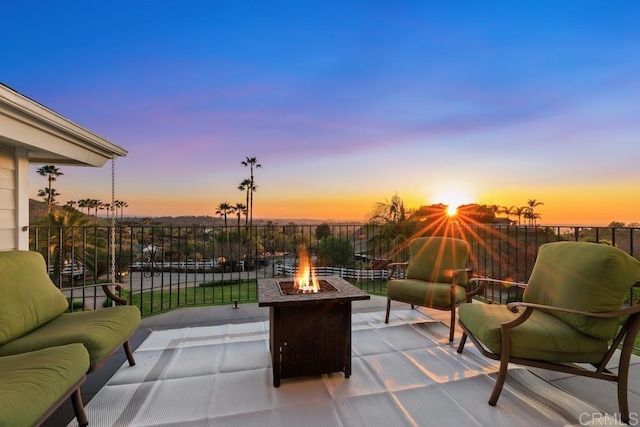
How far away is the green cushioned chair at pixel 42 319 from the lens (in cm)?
170

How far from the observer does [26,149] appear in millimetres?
3037

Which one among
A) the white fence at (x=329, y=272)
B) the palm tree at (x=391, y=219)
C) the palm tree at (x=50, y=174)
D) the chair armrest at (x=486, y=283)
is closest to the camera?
the chair armrest at (x=486, y=283)

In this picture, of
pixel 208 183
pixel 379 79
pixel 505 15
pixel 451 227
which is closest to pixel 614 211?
pixel 451 227

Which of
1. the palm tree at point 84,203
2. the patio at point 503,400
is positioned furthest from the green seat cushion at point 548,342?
the palm tree at point 84,203

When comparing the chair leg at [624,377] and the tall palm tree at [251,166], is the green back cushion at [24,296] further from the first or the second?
the tall palm tree at [251,166]

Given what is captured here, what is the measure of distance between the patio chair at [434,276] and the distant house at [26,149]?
3454 mm

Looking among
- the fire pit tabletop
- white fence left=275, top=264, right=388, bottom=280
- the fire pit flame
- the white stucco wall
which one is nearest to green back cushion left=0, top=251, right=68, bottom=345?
the white stucco wall

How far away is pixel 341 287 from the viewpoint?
7.82 feet

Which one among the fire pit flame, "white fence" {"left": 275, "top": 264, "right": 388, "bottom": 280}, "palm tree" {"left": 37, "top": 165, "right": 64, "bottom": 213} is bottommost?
"white fence" {"left": 275, "top": 264, "right": 388, "bottom": 280}

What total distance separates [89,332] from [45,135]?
1.96 metres

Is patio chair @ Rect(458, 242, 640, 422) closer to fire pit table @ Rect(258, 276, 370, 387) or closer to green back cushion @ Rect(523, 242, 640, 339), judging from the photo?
green back cushion @ Rect(523, 242, 640, 339)

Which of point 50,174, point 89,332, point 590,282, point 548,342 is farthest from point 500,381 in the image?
point 50,174

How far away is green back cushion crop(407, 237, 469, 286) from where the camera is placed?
3303 millimetres

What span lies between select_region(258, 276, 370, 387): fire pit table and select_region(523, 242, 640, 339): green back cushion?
128 centimetres
